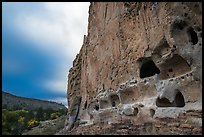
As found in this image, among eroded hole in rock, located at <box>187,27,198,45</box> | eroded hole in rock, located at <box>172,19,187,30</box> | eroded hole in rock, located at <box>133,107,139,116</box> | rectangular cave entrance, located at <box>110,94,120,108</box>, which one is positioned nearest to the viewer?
eroded hole in rock, located at <box>172,19,187,30</box>

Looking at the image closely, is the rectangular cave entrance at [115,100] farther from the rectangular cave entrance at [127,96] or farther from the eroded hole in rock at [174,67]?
the eroded hole in rock at [174,67]

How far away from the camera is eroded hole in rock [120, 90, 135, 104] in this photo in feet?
41.5

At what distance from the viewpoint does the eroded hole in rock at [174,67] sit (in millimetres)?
9773

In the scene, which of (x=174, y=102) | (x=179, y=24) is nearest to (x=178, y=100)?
(x=174, y=102)

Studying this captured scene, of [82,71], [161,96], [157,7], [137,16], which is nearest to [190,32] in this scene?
[157,7]

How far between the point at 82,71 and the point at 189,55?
513 inches

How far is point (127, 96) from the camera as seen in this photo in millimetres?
13109

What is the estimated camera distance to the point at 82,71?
21188mm

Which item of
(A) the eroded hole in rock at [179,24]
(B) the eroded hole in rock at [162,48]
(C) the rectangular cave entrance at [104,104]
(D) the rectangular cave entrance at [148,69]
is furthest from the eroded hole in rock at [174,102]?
(C) the rectangular cave entrance at [104,104]

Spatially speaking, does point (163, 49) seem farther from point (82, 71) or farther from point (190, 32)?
point (82, 71)

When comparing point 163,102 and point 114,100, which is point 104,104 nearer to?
point 114,100

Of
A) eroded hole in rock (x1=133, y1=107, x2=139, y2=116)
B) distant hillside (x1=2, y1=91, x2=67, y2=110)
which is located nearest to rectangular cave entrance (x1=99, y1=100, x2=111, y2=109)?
eroded hole in rock (x1=133, y1=107, x2=139, y2=116)

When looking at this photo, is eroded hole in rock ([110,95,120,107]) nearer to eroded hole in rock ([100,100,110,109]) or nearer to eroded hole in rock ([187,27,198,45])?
eroded hole in rock ([100,100,110,109])

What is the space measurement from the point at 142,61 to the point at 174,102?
2.73 meters
